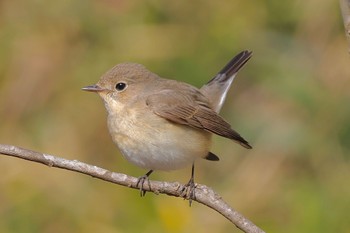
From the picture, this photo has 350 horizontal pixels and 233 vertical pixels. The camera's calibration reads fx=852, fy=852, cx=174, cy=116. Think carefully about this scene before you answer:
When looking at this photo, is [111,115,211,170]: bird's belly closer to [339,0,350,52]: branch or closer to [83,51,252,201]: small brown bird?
[83,51,252,201]: small brown bird

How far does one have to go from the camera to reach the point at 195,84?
5910mm

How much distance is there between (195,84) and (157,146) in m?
1.92

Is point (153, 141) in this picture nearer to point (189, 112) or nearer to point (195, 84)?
point (189, 112)

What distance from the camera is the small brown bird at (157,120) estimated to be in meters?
4.07

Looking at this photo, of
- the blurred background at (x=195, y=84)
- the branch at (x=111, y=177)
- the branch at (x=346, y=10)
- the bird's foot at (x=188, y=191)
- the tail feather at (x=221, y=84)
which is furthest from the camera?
the blurred background at (x=195, y=84)

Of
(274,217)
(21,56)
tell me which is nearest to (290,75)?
(274,217)

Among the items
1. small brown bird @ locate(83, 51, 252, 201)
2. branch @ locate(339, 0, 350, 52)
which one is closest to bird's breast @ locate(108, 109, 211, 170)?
small brown bird @ locate(83, 51, 252, 201)

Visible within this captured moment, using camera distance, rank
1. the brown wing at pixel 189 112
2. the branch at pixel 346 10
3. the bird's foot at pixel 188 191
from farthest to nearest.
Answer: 1. the brown wing at pixel 189 112
2. the bird's foot at pixel 188 191
3. the branch at pixel 346 10


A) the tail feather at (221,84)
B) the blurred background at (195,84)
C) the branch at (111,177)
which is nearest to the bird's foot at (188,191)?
the branch at (111,177)

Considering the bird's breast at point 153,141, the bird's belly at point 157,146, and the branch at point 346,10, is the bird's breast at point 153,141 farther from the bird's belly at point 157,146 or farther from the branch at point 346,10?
the branch at point 346,10

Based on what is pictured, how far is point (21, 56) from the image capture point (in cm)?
633

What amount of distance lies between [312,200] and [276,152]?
34.6 inches

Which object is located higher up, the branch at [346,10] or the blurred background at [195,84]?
the branch at [346,10]

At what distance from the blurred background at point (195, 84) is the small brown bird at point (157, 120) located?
0.67 meters
